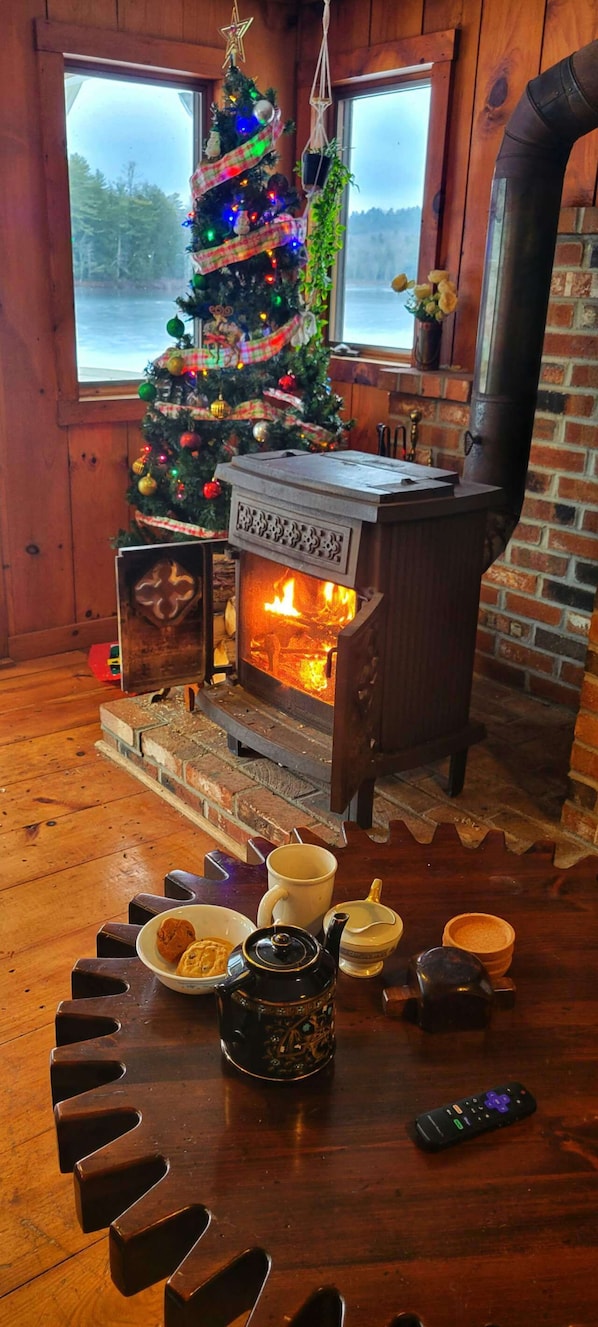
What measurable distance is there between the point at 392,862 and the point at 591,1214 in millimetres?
636

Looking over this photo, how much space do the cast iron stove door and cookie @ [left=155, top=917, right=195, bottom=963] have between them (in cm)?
153

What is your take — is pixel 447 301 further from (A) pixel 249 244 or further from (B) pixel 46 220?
(B) pixel 46 220

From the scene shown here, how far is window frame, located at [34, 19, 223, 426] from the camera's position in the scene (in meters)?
3.39

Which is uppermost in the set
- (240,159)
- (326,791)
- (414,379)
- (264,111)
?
(264,111)

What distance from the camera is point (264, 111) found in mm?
3240

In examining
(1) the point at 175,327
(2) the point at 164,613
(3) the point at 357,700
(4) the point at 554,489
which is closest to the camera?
(3) the point at 357,700

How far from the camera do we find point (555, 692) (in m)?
3.18

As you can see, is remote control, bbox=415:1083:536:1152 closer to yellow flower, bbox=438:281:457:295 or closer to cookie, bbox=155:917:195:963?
cookie, bbox=155:917:195:963

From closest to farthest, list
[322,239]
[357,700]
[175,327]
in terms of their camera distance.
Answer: [357,700]
[175,327]
[322,239]

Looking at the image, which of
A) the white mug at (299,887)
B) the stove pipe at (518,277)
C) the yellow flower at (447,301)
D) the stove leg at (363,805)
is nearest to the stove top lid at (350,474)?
the stove pipe at (518,277)

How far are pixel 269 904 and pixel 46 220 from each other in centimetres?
299

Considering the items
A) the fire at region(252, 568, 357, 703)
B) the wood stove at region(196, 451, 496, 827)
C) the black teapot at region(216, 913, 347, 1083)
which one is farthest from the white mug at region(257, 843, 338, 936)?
the fire at region(252, 568, 357, 703)

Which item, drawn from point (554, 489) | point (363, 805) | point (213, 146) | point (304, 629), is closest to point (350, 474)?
point (304, 629)

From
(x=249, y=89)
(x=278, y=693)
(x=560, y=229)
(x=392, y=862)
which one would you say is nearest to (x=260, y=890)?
(x=392, y=862)
